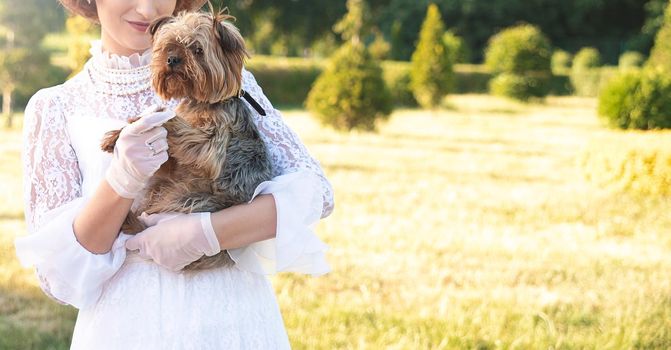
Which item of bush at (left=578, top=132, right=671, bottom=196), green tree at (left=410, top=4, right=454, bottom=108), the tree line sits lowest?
bush at (left=578, top=132, right=671, bottom=196)

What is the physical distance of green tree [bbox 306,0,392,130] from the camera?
19.4 meters

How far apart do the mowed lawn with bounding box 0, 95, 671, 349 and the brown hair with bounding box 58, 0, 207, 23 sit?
3536 millimetres

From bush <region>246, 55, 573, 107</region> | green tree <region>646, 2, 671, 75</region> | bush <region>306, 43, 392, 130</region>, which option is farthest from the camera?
bush <region>246, 55, 573, 107</region>

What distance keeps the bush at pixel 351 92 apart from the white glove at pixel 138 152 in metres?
17.4

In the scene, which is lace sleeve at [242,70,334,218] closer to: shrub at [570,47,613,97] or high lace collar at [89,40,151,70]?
high lace collar at [89,40,151,70]

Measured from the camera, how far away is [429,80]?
28.2 meters

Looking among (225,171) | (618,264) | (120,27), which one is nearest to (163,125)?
(225,171)

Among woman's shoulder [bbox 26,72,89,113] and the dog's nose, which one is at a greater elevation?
the dog's nose

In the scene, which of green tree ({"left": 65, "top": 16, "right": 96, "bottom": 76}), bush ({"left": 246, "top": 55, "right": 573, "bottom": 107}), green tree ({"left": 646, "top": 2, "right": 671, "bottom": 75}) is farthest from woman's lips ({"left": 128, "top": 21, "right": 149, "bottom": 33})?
bush ({"left": 246, "top": 55, "right": 573, "bottom": 107})

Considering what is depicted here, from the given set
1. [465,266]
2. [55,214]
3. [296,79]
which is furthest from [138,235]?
[296,79]

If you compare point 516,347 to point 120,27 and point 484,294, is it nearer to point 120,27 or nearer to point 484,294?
point 484,294

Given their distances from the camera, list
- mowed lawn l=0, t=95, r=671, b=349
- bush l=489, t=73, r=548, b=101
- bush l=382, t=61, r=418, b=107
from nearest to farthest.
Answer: mowed lawn l=0, t=95, r=671, b=349
bush l=489, t=73, r=548, b=101
bush l=382, t=61, r=418, b=107

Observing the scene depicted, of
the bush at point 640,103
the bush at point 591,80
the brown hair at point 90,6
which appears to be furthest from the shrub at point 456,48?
the brown hair at point 90,6

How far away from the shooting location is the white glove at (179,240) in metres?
2.10
